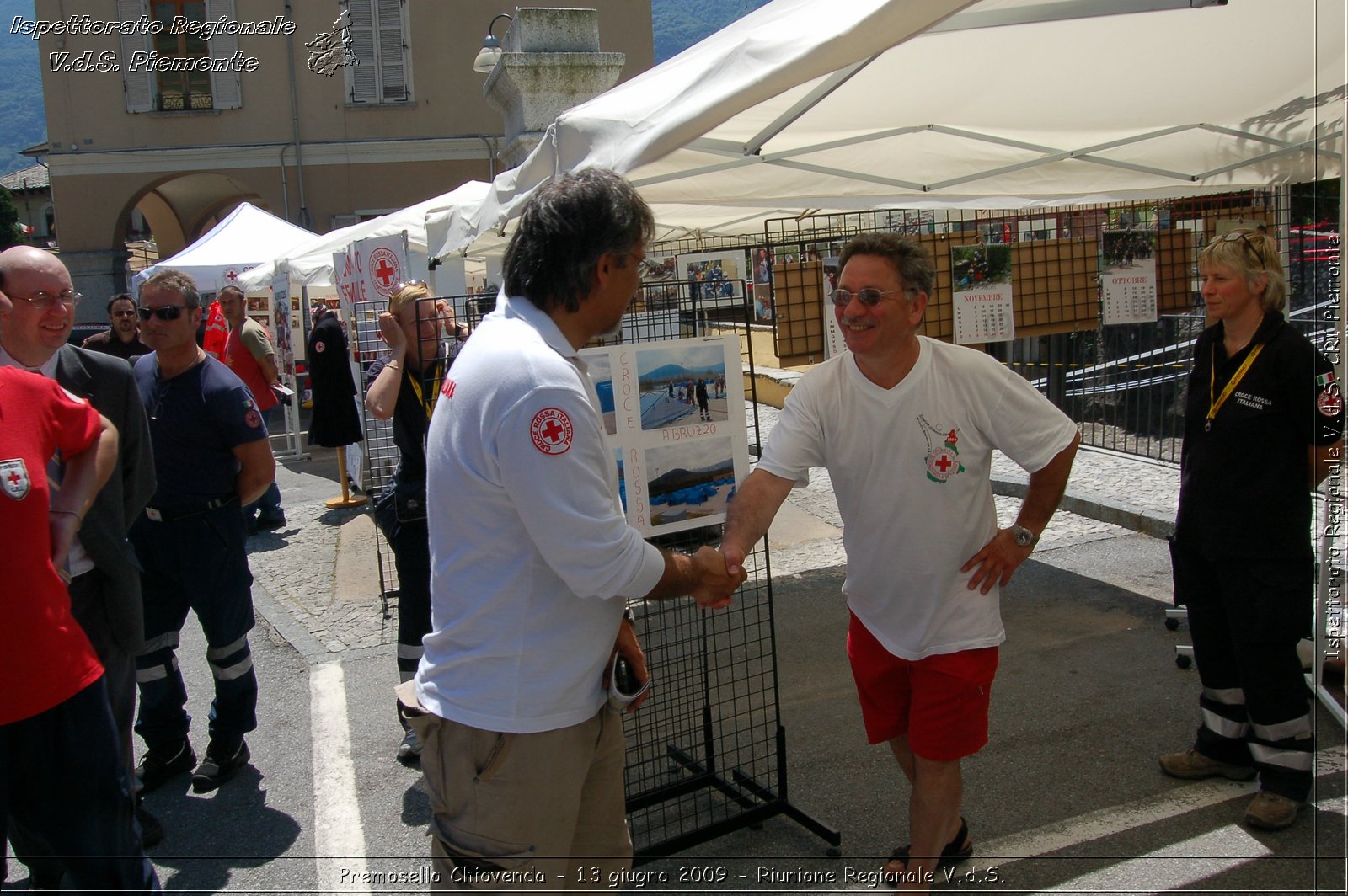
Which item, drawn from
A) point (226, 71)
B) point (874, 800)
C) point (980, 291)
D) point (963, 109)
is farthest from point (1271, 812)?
point (226, 71)

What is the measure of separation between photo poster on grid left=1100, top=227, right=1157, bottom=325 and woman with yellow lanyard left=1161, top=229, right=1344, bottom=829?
235cm

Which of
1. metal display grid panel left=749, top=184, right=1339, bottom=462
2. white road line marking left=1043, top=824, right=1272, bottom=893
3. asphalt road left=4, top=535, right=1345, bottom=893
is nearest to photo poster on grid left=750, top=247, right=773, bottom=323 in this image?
metal display grid panel left=749, top=184, right=1339, bottom=462

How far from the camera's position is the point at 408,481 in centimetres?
419

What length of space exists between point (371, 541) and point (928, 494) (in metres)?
6.59

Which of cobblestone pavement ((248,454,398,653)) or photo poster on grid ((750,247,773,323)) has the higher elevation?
photo poster on grid ((750,247,773,323))

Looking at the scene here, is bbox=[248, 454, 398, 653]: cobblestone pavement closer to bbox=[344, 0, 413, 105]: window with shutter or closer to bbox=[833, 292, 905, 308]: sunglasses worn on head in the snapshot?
bbox=[833, 292, 905, 308]: sunglasses worn on head

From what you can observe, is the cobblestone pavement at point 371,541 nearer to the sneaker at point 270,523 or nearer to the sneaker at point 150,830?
the sneaker at point 270,523

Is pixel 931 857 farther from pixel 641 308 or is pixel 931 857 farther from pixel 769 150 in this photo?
pixel 769 150

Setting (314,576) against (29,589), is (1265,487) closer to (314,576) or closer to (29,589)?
(29,589)

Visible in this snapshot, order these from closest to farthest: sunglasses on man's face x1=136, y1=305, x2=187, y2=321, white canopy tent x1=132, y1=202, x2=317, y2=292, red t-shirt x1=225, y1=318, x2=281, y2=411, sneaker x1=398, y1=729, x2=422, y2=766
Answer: sunglasses on man's face x1=136, y1=305, x2=187, y2=321 → sneaker x1=398, y1=729, x2=422, y2=766 → red t-shirt x1=225, y1=318, x2=281, y2=411 → white canopy tent x1=132, y1=202, x2=317, y2=292

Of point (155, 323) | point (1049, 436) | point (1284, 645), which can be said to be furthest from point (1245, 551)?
point (155, 323)

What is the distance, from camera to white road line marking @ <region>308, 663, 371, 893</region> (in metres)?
3.49

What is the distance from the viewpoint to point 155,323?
398cm

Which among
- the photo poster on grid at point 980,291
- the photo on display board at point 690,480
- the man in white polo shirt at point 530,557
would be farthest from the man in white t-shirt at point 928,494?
the photo poster on grid at point 980,291
